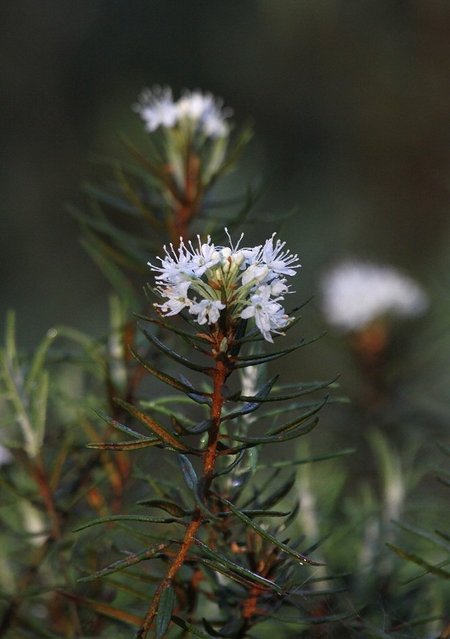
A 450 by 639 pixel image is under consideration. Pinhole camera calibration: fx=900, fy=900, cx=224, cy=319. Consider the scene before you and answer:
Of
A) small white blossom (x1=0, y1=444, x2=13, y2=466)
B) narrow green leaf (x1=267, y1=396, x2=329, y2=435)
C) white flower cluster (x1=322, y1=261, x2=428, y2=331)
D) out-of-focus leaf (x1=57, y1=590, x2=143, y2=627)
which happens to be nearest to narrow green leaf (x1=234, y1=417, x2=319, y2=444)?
narrow green leaf (x1=267, y1=396, x2=329, y2=435)

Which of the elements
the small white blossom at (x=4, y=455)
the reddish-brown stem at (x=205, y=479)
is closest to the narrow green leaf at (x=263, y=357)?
the reddish-brown stem at (x=205, y=479)

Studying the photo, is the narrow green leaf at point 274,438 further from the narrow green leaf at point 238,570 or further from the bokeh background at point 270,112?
the bokeh background at point 270,112

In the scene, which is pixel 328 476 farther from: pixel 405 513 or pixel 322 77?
pixel 322 77

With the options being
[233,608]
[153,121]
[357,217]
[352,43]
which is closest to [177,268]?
[233,608]

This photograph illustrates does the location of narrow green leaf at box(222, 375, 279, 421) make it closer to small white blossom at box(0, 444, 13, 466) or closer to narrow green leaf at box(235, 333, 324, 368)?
narrow green leaf at box(235, 333, 324, 368)

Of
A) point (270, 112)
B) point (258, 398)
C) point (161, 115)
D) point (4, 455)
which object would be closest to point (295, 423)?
point (258, 398)

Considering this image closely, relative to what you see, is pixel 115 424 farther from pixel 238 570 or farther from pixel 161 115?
pixel 161 115
